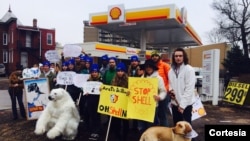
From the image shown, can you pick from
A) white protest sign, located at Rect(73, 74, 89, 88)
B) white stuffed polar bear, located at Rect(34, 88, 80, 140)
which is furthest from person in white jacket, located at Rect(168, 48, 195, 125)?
white protest sign, located at Rect(73, 74, 89, 88)

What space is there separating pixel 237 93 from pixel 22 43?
35682 millimetres

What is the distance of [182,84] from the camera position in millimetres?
5023

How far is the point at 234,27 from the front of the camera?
44.0m

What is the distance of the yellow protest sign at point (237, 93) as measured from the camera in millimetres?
12430

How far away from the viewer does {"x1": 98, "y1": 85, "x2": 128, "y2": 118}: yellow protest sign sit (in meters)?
6.07

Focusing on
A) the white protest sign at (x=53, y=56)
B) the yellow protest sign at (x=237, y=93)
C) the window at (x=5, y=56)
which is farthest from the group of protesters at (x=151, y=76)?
the window at (x=5, y=56)

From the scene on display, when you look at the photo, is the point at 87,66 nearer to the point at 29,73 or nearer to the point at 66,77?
the point at 66,77

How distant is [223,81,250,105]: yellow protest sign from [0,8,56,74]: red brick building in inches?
1344

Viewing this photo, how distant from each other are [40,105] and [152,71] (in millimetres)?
4301

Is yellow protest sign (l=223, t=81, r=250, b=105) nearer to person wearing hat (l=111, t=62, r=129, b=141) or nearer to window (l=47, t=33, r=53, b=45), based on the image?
person wearing hat (l=111, t=62, r=129, b=141)

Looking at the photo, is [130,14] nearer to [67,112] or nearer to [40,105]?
[40,105]

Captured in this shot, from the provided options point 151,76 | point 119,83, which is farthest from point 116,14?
point 151,76

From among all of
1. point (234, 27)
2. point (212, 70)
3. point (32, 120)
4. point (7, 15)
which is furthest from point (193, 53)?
point (32, 120)

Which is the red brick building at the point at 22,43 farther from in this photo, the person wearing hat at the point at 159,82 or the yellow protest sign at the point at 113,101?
the person wearing hat at the point at 159,82
